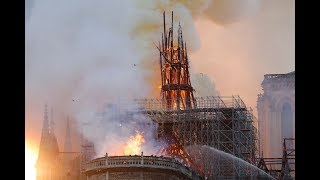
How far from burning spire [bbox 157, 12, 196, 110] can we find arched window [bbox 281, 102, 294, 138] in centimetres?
607

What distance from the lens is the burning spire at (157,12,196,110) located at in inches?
1873

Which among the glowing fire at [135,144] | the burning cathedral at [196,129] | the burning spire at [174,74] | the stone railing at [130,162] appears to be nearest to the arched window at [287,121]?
the burning cathedral at [196,129]

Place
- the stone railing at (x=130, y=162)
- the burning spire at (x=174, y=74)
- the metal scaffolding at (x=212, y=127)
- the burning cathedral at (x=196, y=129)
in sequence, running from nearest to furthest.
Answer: the stone railing at (x=130, y=162) < the burning cathedral at (x=196, y=129) < the metal scaffolding at (x=212, y=127) < the burning spire at (x=174, y=74)

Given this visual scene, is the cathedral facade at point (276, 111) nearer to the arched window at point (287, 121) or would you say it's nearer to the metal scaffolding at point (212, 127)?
the arched window at point (287, 121)

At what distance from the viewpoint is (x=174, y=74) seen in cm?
4878

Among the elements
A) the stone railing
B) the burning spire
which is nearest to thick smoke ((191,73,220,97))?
the burning spire

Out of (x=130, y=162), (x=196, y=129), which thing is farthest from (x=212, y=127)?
(x=130, y=162)

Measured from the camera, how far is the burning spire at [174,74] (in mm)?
47562

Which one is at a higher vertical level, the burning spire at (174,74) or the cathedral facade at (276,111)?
the burning spire at (174,74)

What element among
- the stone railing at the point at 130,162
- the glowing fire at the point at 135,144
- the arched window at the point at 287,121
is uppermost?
the arched window at the point at 287,121

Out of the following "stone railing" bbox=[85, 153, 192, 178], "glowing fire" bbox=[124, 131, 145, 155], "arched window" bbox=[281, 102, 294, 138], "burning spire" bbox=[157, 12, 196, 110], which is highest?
"burning spire" bbox=[157, 12, 196, 110]

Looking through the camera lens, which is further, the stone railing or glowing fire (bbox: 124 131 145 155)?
glowing fire (bbox: 124 131 145 155)

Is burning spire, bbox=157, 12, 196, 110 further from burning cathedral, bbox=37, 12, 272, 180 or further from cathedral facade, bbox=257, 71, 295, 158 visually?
cathedral facade, bbox=257, 71, 295, 158

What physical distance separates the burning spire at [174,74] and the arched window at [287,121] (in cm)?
607
